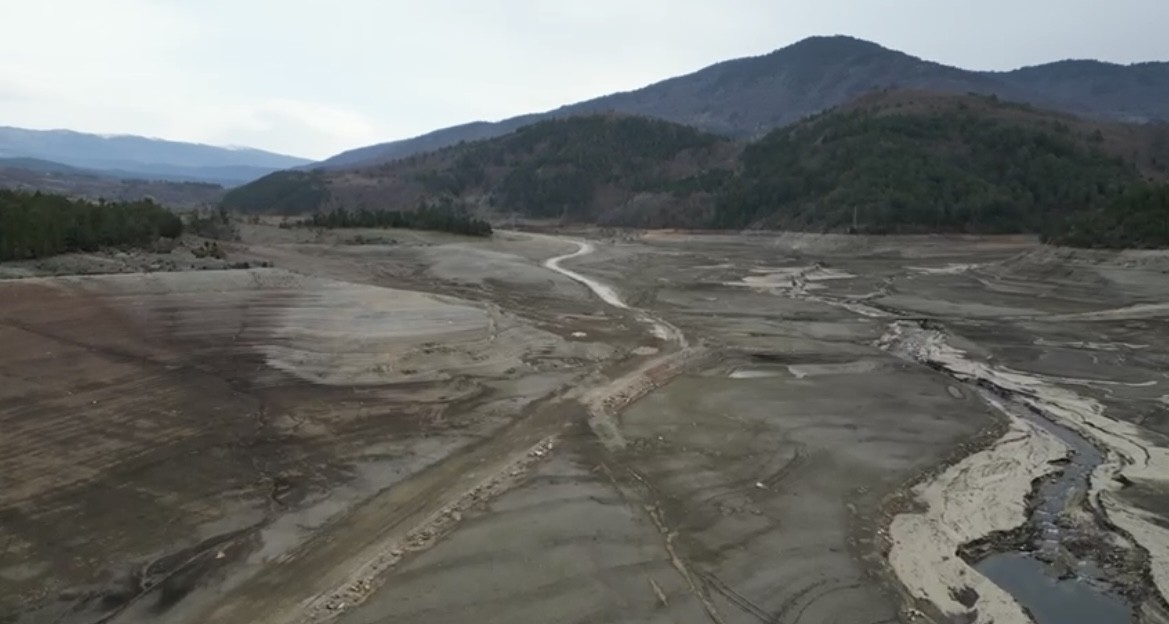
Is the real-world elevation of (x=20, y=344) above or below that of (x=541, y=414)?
above

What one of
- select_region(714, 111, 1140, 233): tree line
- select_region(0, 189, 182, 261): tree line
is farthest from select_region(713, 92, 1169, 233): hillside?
select_region(0, 189, 182, 261): tree line

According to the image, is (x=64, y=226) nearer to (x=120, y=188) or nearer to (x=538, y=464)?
(x=538, y=464)

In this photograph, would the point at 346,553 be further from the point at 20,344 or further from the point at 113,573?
the point at 20,344

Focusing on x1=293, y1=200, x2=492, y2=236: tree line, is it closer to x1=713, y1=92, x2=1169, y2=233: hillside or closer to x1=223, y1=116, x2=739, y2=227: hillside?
x1=713, y1=92, x2=1169, y2=233: hillside

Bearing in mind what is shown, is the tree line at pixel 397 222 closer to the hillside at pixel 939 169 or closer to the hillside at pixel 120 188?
the hillside at pixel 939 169

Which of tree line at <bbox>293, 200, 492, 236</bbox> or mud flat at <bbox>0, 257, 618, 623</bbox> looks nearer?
mud flat at <bbox>0, 257, 618, 623</bbox>

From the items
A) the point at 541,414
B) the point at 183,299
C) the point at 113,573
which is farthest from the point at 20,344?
the point at 541,414

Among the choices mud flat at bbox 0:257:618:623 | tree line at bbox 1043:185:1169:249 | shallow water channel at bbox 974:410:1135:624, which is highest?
tree line at bbox 1043:185:1169:249
